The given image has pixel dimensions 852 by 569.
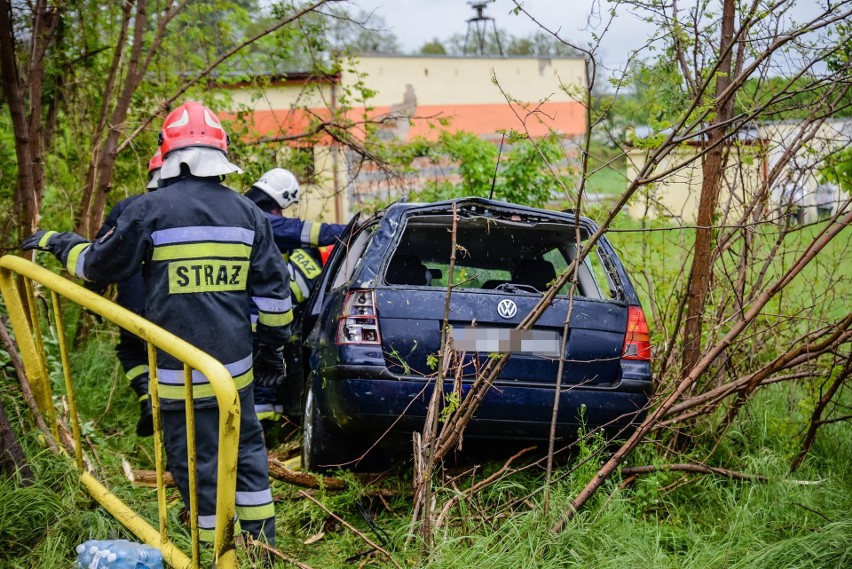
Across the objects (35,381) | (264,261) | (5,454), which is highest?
(264,261)

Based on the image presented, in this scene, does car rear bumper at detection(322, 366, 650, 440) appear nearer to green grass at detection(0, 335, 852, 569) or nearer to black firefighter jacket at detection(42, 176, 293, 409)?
green grass at detection(0, 335, 852, 569)

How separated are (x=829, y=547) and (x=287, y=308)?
8.25 feet

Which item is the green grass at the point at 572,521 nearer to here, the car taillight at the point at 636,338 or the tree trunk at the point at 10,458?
the tree trunk at the point at 10,458

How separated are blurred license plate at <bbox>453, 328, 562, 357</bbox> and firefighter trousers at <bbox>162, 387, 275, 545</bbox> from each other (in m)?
1.00

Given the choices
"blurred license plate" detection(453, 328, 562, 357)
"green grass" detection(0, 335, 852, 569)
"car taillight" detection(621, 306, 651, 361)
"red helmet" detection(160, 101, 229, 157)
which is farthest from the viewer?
"car taillight" detection(621, 306, 651, 361)

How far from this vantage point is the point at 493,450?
4527 mm

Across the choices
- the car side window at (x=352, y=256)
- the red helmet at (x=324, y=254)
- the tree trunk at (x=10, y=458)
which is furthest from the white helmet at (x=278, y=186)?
the tree trunk at (x=10, y=458)

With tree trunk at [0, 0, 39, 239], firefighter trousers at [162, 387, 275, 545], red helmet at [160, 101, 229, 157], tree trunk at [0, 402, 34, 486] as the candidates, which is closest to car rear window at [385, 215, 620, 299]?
red helmet at [160, 101, 229, 157]

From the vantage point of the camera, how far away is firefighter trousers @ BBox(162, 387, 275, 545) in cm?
360

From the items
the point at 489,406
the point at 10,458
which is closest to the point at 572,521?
the point at 489,406

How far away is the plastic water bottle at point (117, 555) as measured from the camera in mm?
3072

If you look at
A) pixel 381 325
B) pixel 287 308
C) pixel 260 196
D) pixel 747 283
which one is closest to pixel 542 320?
pixel 381 325

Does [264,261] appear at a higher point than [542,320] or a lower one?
higher

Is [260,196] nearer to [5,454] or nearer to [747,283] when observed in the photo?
[5,454]
